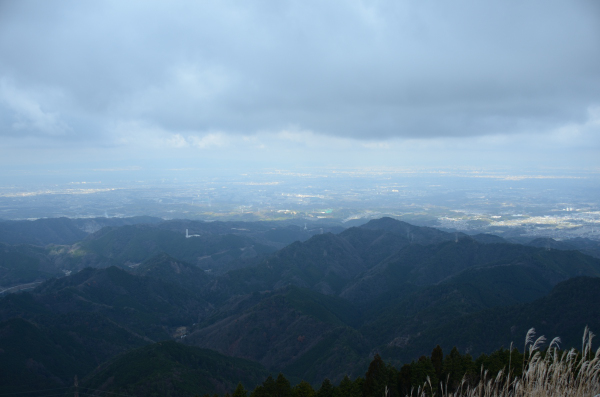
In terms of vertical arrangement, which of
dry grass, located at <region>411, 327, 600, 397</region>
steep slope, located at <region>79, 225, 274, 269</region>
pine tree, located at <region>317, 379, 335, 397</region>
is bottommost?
steep slope, located at <region>79, 225, 274, 269</region>

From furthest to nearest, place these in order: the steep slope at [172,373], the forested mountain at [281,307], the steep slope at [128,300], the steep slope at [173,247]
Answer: the steep slope at [173,247] < the steep slope at [128,300] < the forested mountain at [281,307] < the steep slope at [172,373]

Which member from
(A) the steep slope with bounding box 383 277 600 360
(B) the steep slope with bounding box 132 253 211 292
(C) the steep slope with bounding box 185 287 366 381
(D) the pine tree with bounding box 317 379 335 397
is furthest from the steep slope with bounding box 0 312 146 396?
(A) the steep slope with bounding box 383 277 600 360

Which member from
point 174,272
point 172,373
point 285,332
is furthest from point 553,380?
point 174,272

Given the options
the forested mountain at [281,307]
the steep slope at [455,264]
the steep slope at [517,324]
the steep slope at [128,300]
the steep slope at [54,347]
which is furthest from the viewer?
the steep slope at [455,264]

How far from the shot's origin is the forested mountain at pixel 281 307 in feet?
229

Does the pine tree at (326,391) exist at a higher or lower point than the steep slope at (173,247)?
higher

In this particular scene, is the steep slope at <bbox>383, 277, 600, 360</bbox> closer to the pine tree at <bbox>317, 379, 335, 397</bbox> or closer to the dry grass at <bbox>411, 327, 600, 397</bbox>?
the pine tree at <bbox>317, 379, 335, 397</bbox>

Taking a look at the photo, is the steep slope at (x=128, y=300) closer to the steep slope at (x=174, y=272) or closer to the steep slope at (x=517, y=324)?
the steep slope at (x=174, y=272)

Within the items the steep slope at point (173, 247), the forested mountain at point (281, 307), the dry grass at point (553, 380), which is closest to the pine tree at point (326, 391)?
the dry grass at point (553, 380)

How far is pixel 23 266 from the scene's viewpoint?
500 ft

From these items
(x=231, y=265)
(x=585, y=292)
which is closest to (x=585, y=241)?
(x=585, y=292)

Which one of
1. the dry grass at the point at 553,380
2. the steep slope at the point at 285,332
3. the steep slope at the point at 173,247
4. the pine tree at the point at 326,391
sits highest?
the dry grass at the point at 553,380

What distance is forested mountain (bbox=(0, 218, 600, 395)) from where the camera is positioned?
69.8 meters

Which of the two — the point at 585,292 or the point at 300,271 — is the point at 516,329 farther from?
the point at 300,271
